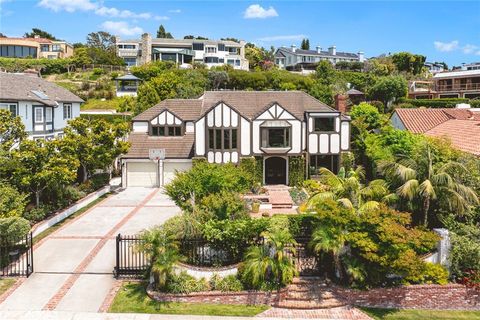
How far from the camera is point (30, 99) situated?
33.2 meters

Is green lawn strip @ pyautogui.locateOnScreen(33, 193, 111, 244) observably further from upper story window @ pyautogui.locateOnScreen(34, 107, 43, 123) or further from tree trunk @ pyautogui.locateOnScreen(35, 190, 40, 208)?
upper story window @ pyautogui.locateOnScreen(34, 107, 43, 123)

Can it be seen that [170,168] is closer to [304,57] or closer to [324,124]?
[324,124]

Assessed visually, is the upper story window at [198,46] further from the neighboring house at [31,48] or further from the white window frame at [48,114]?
the white window frame at [48,114]

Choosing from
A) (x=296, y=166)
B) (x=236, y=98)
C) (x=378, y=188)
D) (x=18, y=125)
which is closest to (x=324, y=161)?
(x=296, y=166)

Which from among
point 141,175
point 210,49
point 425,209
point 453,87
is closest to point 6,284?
point 425,209

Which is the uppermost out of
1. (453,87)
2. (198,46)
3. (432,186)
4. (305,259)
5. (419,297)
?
(198,46)

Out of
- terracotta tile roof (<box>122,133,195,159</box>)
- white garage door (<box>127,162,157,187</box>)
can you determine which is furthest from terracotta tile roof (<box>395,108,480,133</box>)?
white garage door (<box>127,162,157,187</box>)

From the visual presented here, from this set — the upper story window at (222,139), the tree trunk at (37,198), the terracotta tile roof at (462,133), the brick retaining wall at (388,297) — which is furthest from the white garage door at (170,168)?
the brick retaining wall at (388,297)

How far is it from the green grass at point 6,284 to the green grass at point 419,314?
13583 mm

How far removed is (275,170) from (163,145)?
32.4ft

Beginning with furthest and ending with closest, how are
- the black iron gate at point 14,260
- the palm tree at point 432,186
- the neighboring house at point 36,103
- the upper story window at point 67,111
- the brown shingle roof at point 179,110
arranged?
the upper story window at point 67,111 < the brown shingle roof at point 179,110 < the neighboring house at point 36,103 < the palm tree at point 432,186 < the black iron gate at point 14,260

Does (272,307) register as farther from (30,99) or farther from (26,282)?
(30,99)

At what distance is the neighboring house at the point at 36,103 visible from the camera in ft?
106

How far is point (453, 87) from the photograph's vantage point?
68.4 metres
